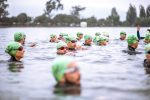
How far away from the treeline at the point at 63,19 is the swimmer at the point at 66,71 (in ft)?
289

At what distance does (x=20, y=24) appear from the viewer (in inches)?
4338

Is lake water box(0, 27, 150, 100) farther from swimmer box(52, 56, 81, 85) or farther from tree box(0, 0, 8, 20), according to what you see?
tree box(0, 0, 8, 20)

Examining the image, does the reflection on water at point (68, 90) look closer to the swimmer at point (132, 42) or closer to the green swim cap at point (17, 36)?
the swimmer at point (132, 42)

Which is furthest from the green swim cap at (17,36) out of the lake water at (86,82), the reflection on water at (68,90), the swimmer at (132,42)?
the reflection on water at (68,90)

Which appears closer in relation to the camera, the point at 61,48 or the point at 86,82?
the point at 86,82

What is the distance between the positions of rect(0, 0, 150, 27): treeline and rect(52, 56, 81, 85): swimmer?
8795 cm

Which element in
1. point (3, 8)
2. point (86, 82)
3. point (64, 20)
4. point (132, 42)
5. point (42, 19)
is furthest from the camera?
point (64, 20)

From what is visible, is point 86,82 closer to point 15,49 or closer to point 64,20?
point 15,49

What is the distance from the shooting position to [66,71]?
10617 millimetres

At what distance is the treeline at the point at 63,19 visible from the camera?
100062mm

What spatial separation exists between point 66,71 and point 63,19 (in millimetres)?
112214

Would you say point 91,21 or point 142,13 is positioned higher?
point 142,13

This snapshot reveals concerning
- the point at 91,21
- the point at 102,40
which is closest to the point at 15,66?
the point at 102,40

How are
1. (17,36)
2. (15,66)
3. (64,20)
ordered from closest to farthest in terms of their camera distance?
1. (15,66)
2. (17,36)
3. (64,20)
